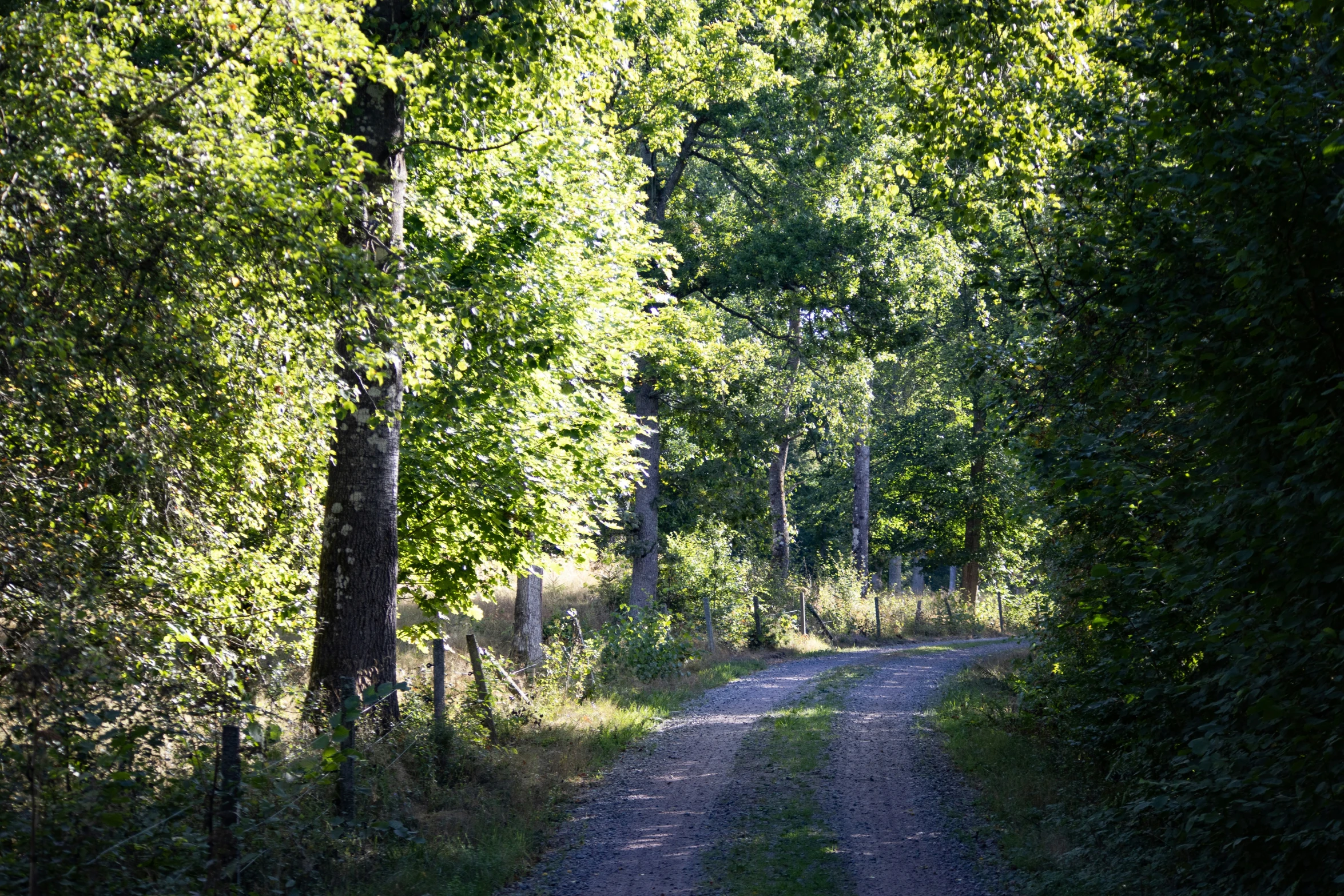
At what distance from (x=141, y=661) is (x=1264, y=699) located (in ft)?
21.9

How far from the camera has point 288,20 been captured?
24.9ft

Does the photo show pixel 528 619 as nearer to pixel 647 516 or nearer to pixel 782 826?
pixel 647 516

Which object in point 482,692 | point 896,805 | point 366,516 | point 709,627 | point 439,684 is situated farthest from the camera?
point 709,627

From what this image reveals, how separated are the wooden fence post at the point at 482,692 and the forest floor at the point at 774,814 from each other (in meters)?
1.52

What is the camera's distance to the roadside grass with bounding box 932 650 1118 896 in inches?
283

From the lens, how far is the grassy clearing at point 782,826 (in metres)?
7.38

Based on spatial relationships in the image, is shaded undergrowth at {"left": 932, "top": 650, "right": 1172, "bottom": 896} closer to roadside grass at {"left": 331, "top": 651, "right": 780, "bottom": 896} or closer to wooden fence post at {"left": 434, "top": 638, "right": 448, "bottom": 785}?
roadside grass at {"left": 331, "top": 651, "right": 780, "bottom": 896}

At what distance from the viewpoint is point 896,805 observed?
9.62m

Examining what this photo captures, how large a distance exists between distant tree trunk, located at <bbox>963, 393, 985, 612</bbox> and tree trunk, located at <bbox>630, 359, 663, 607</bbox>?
52.4ft

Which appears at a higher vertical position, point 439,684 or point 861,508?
point 861,508

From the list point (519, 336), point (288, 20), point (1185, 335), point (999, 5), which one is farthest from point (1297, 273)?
point (519, 336)

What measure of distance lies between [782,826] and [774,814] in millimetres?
433

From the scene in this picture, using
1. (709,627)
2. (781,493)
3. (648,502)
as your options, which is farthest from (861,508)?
(648,502)

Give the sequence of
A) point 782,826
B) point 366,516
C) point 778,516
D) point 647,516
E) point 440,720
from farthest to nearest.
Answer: point 778,516
point 647,516
point 440,720
point 366,516
point 782,826
